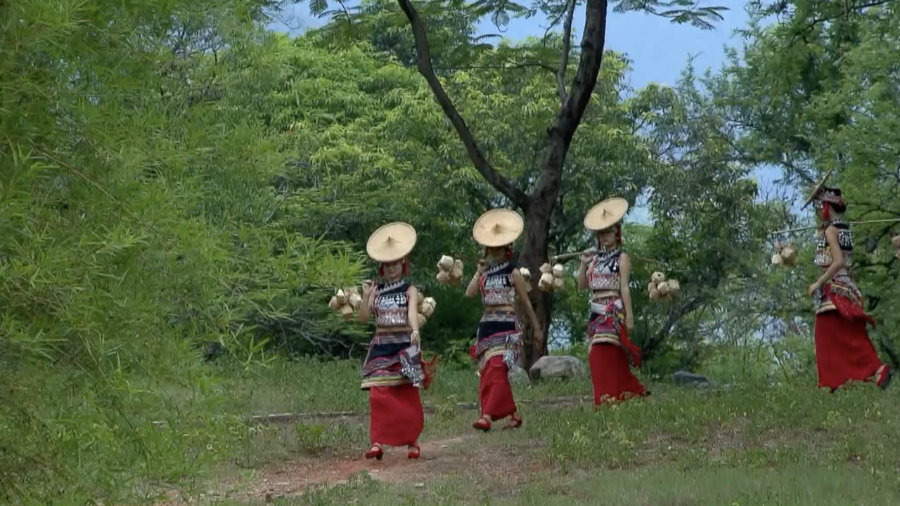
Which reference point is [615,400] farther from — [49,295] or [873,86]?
[873,86]

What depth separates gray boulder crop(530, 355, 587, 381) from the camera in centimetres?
1792

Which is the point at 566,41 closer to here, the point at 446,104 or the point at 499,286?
the point at 446,104

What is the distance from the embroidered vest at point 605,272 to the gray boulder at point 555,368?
16.1ft

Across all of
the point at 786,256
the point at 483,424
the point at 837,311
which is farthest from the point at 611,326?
the point at 837,311

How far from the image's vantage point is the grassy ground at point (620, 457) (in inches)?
340

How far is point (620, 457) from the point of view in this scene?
1007 centimetres

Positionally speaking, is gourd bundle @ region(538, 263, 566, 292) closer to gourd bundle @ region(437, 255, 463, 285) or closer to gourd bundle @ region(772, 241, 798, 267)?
gourd bundle @ region(437, 255, 463, 285)

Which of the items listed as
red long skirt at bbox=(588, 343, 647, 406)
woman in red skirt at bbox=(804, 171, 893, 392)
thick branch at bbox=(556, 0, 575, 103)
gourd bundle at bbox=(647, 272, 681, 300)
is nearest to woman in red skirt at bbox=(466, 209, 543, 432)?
red long skirt at bbox=(588, 343, 647, 406)

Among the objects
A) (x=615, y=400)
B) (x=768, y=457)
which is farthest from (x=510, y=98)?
(x=768, y=457)

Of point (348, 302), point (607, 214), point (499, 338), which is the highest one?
point (607, 214)

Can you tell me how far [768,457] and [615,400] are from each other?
3576 millimetres

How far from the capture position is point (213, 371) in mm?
6102

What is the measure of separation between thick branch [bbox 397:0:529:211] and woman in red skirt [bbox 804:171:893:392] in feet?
16.7

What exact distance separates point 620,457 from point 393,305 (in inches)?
99.8
